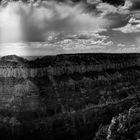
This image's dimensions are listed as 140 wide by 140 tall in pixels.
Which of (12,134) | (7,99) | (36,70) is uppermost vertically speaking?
(36,70)

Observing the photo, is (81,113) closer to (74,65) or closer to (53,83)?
(53,83)

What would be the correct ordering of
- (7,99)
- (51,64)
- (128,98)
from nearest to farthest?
(7,99), (51,64), (128,98)

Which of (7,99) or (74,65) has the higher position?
(74,65)

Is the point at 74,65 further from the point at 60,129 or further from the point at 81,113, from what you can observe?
the point at 60,129

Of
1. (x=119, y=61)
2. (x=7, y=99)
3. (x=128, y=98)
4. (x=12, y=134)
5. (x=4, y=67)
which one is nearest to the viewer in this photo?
(x=12, y=134)

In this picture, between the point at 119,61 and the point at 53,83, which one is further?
the point at 119,61

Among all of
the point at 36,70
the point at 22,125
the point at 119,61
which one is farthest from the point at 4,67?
the point at 119,61

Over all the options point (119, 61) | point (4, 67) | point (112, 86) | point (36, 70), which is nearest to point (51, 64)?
point (36, 70)
